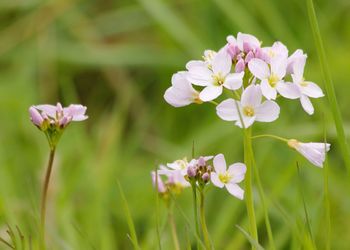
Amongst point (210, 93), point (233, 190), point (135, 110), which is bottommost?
point (233, 190)

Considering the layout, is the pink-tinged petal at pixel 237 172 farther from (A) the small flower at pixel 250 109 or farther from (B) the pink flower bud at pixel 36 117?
(B) the pink flower bud at pixel 36 117

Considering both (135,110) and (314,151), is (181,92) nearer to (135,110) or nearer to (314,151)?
(314,151)

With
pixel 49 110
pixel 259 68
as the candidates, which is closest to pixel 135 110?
pixel 49 110

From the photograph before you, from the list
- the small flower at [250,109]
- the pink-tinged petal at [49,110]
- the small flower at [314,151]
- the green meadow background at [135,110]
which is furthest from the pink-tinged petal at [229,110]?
the green meadow background at [135,110]

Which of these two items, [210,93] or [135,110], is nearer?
[210,93]

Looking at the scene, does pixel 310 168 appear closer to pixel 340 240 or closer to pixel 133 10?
pixel 340 240

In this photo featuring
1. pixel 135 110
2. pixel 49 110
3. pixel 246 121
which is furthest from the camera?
pixel 135 110
